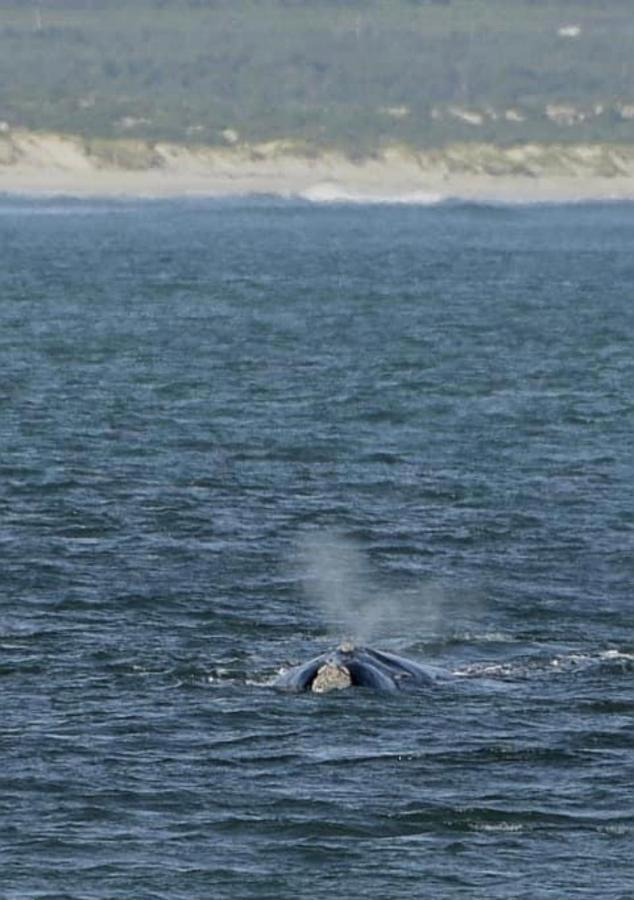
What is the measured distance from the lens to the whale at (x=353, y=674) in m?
33.3

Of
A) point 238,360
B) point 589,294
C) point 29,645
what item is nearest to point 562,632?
point 29,645

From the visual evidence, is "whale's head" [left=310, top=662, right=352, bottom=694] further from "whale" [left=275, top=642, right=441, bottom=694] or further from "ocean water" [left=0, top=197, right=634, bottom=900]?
"ocean water" [left=0, top=197, right=634, bottom=900]

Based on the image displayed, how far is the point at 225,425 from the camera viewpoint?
59.0 metres

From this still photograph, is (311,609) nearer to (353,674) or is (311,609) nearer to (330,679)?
(353,674)

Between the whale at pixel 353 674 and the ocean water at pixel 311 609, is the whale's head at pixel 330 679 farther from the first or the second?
the ocean water at pixel 311 609

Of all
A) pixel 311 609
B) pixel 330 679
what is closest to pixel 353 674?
pixel 330 679

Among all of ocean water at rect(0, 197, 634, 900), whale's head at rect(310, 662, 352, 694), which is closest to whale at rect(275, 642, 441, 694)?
whale's head at rect(310, 662, 352, 694)

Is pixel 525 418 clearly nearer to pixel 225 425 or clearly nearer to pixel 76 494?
pixel 225 425

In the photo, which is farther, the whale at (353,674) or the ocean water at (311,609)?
the whale at (353,674)

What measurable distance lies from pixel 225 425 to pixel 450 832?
3172 centimetres

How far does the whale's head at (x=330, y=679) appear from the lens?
33219 mm

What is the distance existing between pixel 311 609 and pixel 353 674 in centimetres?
558

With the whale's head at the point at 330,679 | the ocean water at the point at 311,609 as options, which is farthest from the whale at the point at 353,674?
the ocean water at the point at 311,609

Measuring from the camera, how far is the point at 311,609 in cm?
3894
